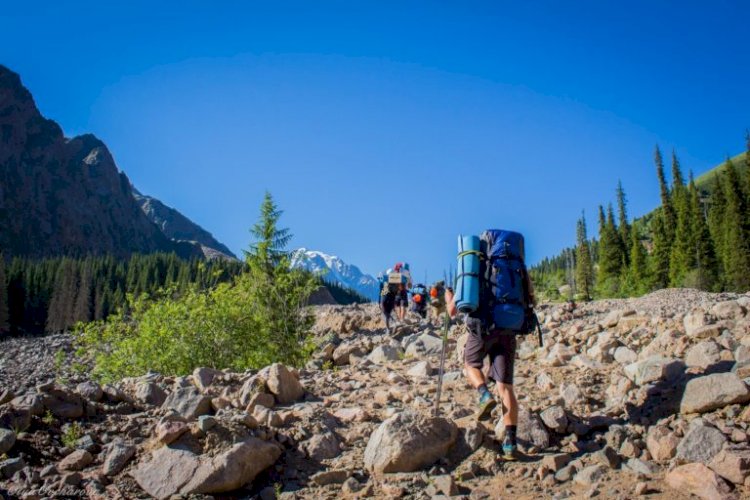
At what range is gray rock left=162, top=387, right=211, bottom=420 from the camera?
6.05 metres

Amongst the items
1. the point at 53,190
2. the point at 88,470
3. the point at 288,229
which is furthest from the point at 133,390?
the point at 53,190

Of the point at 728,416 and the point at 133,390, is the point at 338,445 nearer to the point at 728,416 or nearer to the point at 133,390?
the point at 133,390

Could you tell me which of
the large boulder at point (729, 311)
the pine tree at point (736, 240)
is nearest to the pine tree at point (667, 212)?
the pine tree at point (736, 240)

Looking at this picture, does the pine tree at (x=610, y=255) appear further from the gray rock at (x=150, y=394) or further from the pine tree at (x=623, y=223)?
the gray rock at (x=150, y=394)

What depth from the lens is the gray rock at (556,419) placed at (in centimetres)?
542

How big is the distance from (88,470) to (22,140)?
8556 inches

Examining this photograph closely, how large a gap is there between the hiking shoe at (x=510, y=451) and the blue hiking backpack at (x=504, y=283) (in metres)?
1.11

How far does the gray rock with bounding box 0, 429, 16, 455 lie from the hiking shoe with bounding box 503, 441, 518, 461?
457cm

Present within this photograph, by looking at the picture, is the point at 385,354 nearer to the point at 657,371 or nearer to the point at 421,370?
the point at 421,370

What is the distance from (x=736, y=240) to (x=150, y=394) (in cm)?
5900

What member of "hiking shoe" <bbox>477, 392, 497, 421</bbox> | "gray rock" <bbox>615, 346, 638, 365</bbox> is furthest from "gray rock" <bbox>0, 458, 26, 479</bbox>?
"gray rock" <bbox>615, 346, 638, 365</bbox>

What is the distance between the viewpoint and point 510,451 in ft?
16.3

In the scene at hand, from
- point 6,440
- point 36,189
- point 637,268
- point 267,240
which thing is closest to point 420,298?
point 267,240

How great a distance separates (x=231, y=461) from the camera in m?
4.63
